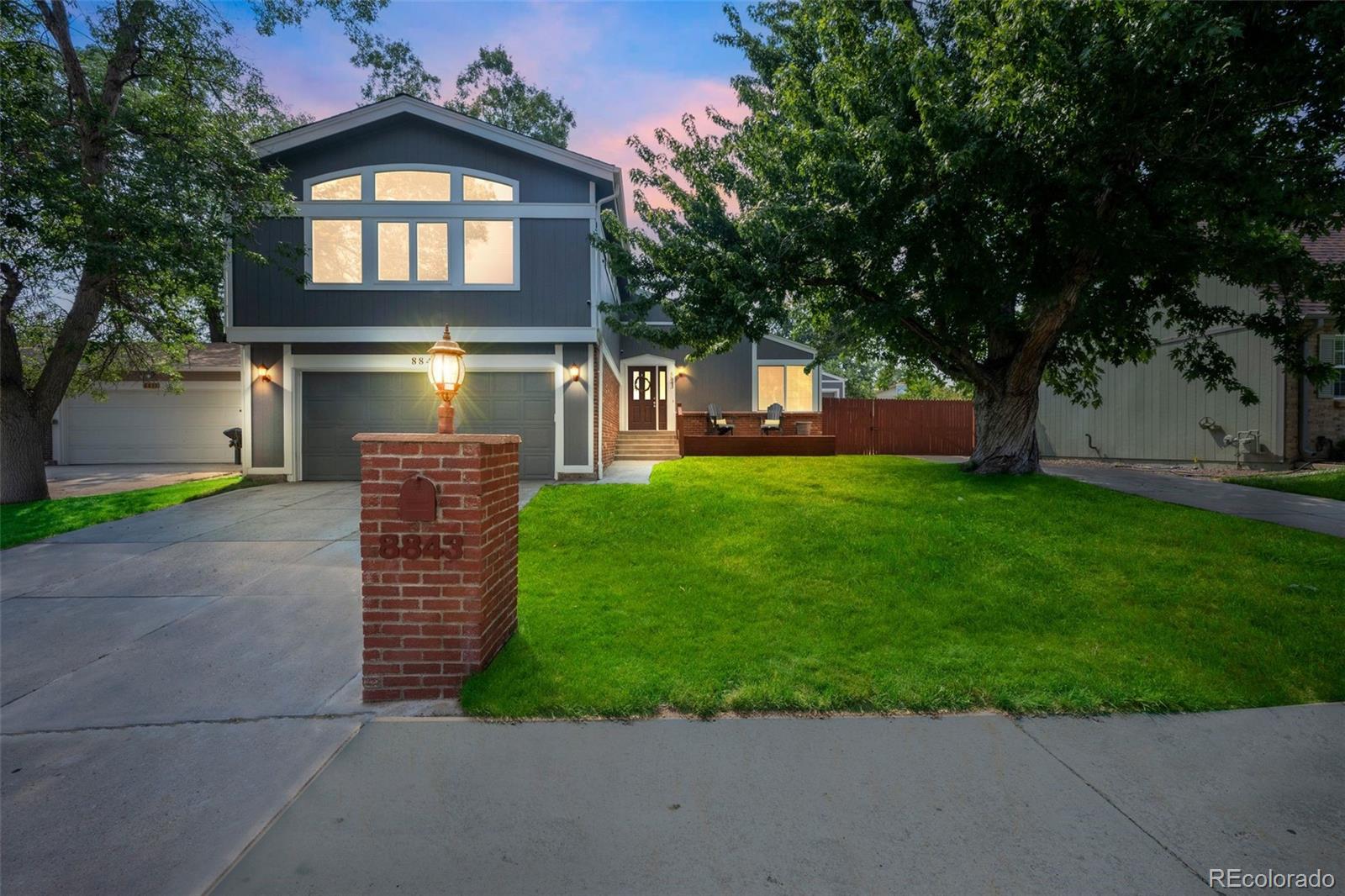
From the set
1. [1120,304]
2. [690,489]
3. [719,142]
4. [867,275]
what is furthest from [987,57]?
[690,489]

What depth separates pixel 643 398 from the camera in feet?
58.8

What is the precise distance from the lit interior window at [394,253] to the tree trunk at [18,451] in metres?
6.04

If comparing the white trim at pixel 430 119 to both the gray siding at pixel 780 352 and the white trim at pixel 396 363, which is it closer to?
the white trim at pixel 396 363

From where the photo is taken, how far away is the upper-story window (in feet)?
35.4

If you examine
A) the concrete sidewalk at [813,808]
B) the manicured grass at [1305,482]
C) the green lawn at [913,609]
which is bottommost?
the concrete sidewalk at [813,808]

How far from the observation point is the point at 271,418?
36.2 ft

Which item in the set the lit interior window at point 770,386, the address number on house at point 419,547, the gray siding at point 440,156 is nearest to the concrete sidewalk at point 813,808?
the address number on house at point 419,547

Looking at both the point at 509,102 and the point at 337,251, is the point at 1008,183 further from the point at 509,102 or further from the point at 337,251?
the point at 509,102

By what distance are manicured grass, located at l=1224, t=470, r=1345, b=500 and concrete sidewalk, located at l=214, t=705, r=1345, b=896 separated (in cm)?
806

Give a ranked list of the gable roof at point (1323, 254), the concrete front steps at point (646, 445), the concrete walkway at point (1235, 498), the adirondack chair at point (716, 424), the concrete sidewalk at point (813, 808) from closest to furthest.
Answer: the concrete sidewalk at point (813, 808) → the concrete walkway at point (1235, 498) → the gable roof at point (1323, 254) → the concrete front steps at point (646, 445) → the adirondack chair at point (716, 424)

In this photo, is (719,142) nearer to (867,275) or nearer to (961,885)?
Answer: (867,275)

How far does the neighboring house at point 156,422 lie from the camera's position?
16.1 m

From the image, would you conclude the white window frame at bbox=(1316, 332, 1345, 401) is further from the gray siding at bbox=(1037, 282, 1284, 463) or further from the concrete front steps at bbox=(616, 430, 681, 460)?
the concrete front steps at bbox=(616, 430, 681, 460)

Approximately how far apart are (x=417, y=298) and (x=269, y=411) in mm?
3608
